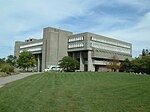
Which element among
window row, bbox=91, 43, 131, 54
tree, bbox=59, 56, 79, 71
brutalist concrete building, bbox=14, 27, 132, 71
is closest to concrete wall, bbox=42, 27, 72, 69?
brutalist concrete building, bbox=14, 27, 132, 71

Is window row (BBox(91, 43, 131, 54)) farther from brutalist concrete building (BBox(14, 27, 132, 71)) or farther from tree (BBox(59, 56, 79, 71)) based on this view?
tree (BBox(59, 56, 79, 71))

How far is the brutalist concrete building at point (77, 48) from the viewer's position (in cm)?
10056

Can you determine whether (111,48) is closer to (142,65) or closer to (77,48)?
(77,48)

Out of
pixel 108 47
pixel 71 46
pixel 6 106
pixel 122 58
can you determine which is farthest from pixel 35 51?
pixel 6 106

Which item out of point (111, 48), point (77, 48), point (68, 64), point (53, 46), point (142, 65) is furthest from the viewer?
point (111, 48)

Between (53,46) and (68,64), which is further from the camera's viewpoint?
(53,46)

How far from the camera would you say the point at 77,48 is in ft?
339

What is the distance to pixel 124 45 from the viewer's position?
126 meters

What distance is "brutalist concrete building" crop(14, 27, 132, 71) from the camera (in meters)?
101

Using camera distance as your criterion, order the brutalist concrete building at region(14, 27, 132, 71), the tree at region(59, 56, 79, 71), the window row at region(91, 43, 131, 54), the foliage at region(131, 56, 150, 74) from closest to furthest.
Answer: the foliage at region(131, 56, 150, 74), the tree at region(59, 56, 79, 71), the brutalist concrete building at region(14, 27, 132, 71), the window row at region(91, 43, 131, 54)

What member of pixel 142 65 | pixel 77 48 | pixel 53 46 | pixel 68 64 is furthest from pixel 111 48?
pixel 68 64

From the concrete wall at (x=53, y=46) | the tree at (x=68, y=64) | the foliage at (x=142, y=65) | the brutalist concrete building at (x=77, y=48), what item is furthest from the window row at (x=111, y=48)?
the foliage at (x=142, y=65)

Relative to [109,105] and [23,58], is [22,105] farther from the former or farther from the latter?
[23,58]

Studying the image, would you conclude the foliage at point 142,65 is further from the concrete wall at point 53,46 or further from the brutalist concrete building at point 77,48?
the concrete wall at point 53,46
